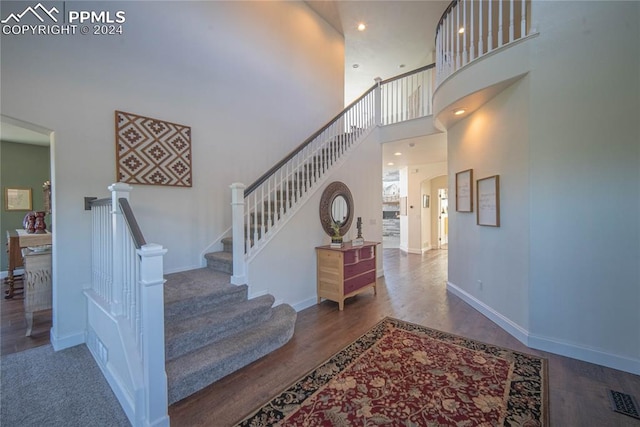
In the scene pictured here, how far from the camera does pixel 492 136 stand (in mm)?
3365

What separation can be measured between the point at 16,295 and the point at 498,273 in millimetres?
7015

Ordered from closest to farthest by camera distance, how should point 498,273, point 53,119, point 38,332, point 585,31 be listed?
point 585,31
point 53,119
point 38,332
point 498,273

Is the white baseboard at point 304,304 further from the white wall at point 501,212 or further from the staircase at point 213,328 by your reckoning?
the white wall at point 501,212

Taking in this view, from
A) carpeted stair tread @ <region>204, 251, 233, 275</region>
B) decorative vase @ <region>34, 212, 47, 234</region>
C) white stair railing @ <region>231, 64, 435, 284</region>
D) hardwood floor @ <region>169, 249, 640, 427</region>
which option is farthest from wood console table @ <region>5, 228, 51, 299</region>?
hardwood floor @ <region>169, 249, 640, 427</region>

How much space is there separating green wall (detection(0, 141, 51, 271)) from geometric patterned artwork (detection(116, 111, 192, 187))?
149 inches

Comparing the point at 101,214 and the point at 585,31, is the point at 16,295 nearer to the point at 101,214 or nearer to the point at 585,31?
the point at 101,214

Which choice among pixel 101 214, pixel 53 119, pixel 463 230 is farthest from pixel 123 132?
pixel 463 230

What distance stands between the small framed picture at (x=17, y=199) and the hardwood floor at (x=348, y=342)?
7.26 ft

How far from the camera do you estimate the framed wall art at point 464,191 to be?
3.88 meters

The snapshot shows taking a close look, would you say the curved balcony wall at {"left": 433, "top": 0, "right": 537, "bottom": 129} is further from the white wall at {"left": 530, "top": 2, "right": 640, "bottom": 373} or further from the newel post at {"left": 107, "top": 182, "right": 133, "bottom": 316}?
the newel post at {"left": 107, "top": 182, "right": 133, "bottom": 316}

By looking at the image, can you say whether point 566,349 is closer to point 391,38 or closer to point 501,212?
point 501,212

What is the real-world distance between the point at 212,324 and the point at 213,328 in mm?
38

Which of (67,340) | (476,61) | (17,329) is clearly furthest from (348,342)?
(17,329)

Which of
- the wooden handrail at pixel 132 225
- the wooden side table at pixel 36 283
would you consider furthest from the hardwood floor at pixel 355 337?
the wooden side table at pixel 36 283
